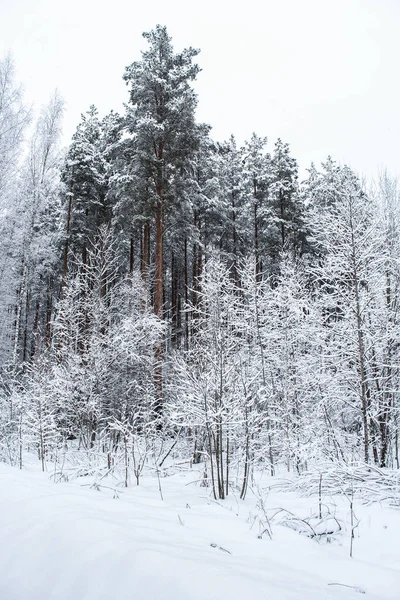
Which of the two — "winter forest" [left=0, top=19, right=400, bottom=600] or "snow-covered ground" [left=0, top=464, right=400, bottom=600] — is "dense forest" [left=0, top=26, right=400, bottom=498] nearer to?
"winter forest" [left=0, top=19, right=400, bottom=600]

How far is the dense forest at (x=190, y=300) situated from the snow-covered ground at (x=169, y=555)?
1.80 metres

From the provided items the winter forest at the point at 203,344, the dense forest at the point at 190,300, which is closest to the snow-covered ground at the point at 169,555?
the winter forest at the point at 203,344

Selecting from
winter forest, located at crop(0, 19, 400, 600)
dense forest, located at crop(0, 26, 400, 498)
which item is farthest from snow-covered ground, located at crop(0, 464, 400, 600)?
dense forest, located at crop(0, 26, 400, 498)

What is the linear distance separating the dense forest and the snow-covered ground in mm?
1795

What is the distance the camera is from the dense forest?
7.94 metres

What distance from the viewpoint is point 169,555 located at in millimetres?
2312

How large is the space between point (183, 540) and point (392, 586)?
161 centimetres

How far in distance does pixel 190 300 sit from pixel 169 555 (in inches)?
638

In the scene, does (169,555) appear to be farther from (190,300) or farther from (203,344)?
(190,300)

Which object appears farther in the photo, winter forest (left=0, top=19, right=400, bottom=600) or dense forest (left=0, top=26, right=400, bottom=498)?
dense forest (left=0, top=26, right=400, bottom=498)

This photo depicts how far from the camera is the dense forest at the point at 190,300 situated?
26.0ft

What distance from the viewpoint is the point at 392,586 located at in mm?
2650

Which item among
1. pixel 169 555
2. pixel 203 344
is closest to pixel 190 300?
pixel 203 344

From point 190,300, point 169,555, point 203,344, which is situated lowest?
point 169,555
